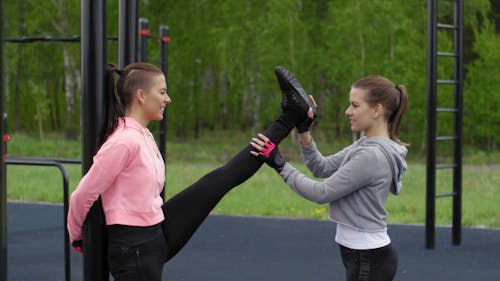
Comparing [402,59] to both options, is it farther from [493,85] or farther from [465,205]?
[465,205]

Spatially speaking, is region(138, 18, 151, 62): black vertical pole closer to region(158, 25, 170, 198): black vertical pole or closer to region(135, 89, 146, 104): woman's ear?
region(158, 25, 170, 198): black vertical pole

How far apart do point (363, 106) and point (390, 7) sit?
1511cm

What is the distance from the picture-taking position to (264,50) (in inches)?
747

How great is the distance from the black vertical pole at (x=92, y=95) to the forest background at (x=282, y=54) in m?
13.2

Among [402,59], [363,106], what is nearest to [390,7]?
[402,59]

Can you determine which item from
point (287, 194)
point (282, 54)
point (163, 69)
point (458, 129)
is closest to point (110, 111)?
point (458, 129)

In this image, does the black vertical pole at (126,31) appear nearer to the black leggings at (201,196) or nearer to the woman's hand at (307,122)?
the black leggings at (201,196)

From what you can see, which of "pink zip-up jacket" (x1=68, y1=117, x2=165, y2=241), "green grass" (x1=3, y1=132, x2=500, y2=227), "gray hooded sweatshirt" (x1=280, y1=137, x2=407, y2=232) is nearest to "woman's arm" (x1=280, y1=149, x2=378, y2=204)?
"gray hooded sweatshirt" (x1=280, y1=137, x2=407, y2=232)

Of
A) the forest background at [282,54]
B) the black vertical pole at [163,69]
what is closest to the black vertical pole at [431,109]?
the black vertical pole at [163,69]

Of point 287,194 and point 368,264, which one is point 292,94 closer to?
point 368,264

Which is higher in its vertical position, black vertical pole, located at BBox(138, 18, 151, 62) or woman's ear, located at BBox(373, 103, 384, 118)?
black vertical pole, located at BBox(138, 18, 151, 62)

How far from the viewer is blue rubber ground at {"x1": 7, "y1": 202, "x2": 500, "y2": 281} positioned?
5004mm

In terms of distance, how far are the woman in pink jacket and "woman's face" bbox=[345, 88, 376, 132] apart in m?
0.21

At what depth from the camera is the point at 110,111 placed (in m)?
2.60
